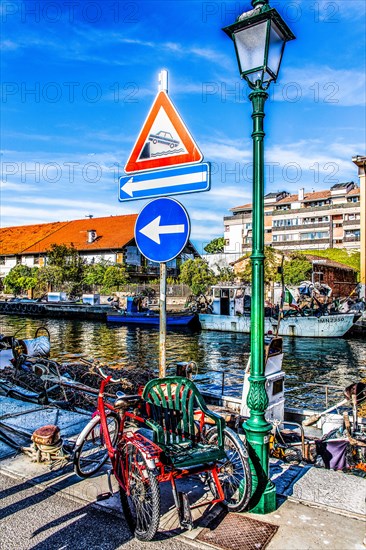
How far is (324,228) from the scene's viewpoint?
7688 cm

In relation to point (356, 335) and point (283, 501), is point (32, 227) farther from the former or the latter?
point (283, 501)

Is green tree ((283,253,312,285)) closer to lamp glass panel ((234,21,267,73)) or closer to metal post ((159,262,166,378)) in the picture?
metal post ((159,262,166,378))

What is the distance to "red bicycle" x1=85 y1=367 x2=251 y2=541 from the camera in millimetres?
3375

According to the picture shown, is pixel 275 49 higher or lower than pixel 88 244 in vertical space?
lower

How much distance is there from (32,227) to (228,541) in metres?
80.4

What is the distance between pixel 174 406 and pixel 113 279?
51.5 meters

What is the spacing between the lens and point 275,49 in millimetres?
3908

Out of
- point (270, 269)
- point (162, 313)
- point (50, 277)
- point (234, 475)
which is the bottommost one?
point (234, 475)

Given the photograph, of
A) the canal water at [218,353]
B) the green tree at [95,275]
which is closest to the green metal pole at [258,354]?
the canal water at [218,353]

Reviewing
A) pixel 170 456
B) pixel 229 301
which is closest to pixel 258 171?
pixel 170 456

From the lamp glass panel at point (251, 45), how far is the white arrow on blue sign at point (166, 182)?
91 cm

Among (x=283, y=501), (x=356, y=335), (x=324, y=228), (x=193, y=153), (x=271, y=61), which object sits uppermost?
(x=324, y=228)

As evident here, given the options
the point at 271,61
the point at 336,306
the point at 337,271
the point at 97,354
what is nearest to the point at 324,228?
the point at 337,271

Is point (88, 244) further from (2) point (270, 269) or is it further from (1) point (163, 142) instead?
(1) point (163, 142)
